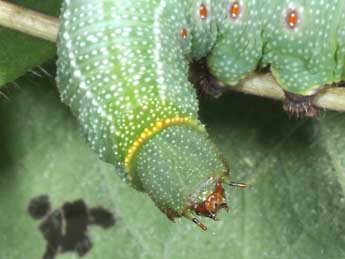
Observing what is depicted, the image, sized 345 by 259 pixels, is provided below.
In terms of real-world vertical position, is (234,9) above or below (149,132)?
above

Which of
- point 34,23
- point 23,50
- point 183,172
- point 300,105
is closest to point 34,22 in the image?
point 34,23

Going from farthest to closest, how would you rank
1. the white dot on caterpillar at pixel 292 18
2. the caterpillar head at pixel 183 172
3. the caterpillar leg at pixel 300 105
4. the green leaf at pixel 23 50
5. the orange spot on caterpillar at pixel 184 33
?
the green leaf at pixel 23 50 → the caterpillar leg at pixel 300 105 → the white dot on caterpillar at pixel 292 18 → the orange spot on caterpillar at pixel 184 33 → the caterpillar head at pixel 183 172

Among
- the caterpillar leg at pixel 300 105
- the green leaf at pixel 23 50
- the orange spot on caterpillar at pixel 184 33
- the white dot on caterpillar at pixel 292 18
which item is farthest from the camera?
the green leaf at pixel 23 50

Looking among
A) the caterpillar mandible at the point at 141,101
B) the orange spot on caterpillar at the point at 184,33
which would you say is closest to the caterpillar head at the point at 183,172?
the caterpillar mandible at the point at 141,101

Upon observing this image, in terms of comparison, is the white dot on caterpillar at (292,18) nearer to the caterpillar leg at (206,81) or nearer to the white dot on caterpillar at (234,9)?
the white dot on caterpillar at (234,9)

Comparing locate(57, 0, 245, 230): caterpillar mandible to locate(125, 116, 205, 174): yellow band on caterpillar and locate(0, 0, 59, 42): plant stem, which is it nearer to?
locate(125, 116, 205, 174): yellow band on caterpillar

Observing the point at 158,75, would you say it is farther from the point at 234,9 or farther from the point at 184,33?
the point at 234,9

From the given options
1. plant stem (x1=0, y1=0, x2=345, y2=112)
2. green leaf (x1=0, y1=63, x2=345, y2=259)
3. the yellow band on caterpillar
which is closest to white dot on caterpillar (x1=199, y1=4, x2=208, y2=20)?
plant stem (x1=0, y1=0, x2=345, y2=112)

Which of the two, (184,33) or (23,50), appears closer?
(184,33)
